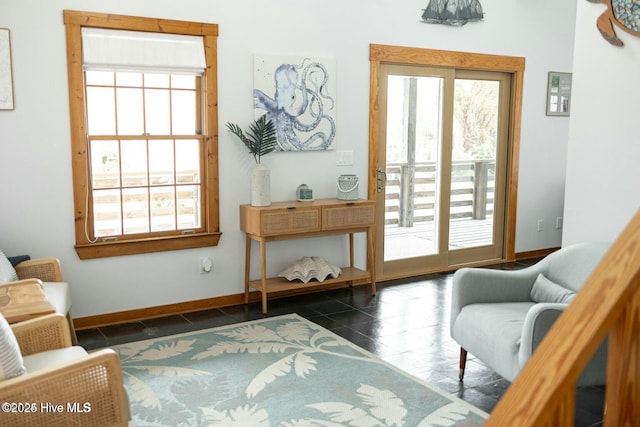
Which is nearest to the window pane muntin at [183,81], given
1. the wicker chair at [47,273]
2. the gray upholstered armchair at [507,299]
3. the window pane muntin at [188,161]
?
the window pane muntin at [188,161]

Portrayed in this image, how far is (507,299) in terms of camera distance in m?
3.51

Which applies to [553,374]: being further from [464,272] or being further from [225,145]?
[225,145]

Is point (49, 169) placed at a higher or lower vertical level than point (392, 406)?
higher

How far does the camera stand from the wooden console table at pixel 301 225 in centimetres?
472

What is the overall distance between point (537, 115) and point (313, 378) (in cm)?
434

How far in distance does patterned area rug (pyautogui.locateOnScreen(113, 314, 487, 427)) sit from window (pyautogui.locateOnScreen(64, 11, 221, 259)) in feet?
3.03

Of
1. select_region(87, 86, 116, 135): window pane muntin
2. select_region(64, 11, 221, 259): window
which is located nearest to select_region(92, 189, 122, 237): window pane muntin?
select_region(64, 11, 221, 259): window

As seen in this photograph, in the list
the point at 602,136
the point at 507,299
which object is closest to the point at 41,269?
the point at 507,299

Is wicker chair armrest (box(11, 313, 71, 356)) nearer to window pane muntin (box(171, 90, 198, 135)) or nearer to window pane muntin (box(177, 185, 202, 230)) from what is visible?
window pane muntin (box(177, 185, 202, 230))

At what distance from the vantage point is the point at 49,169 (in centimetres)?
418

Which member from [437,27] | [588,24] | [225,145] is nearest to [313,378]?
[225,145]

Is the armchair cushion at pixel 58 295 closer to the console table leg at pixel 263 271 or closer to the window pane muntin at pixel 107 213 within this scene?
the window pane muntin at pixel 107 213

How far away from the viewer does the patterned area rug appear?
304 centimetres

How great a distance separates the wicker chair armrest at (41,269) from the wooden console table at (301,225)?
1461 millimetres
